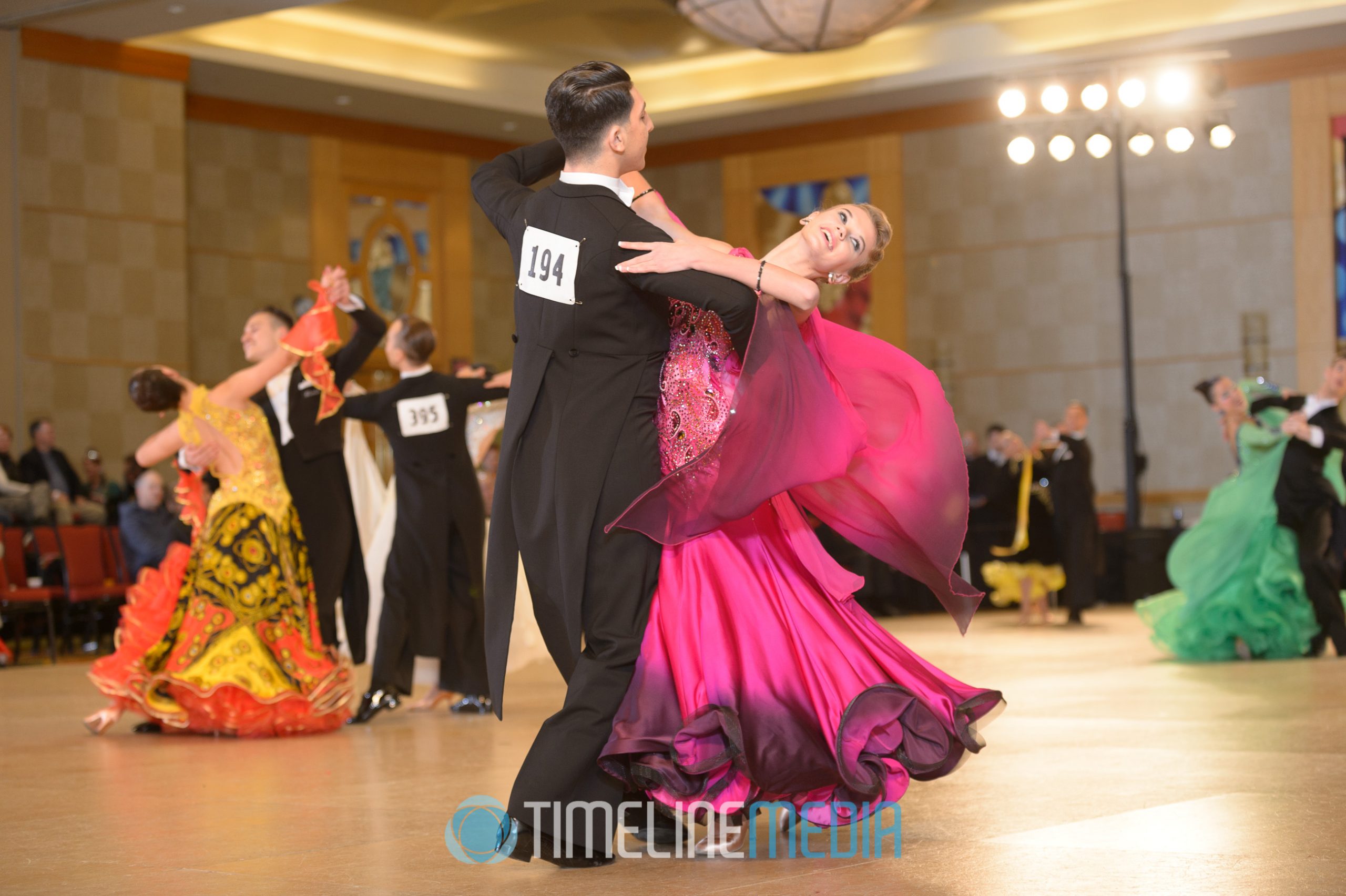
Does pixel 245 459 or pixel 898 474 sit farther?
pixel 245 459

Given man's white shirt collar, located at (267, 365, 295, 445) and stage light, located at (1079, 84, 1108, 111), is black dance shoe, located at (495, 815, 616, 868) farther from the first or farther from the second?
stage light, located at (1079, 84, 1108, 111)

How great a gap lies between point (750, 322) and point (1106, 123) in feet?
37.7

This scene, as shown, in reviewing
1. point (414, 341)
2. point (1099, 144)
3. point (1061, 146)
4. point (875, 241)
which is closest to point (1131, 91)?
point (1099, 144)

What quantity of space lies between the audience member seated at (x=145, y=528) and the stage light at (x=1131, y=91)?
7462mm

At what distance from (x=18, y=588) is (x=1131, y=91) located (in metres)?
8.54

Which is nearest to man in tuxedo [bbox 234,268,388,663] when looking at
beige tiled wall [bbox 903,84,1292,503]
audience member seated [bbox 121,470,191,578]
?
audience member seated [bbox 121,470,191,578]

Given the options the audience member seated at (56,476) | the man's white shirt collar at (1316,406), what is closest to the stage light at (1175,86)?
the man's white shirt collar at (1316,406)

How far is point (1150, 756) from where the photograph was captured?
4227mm

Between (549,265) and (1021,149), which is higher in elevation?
(1021,149)

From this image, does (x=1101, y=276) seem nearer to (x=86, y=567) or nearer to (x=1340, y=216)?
(x=1340, y=216)

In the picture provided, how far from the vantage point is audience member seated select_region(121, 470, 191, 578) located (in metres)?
9.62

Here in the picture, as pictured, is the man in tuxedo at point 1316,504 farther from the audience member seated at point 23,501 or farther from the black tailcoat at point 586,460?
the audience member seated at point 23,501

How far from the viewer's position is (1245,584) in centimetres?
772

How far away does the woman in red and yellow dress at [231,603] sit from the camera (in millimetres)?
5375
